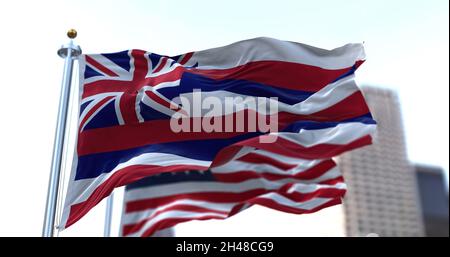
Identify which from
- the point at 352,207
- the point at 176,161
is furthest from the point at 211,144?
the point at 352,207

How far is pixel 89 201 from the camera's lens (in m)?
8.73

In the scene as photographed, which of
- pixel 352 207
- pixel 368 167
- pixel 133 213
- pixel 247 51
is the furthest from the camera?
pixel 368 167

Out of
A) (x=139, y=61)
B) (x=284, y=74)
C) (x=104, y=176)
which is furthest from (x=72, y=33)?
(x=284, y=74)

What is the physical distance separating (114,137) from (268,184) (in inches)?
199

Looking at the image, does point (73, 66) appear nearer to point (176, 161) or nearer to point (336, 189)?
point (176, 161)

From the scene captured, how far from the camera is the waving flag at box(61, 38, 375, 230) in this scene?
9156 millimetres

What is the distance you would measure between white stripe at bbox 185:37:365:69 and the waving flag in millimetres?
18

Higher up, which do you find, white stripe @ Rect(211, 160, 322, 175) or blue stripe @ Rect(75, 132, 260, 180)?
white stripe @ Rect(211, 160, 322, 175)

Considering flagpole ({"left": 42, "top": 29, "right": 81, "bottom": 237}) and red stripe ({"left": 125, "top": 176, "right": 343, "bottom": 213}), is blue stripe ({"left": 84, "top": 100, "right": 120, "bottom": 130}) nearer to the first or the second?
flagpole ({"left": 42, "top": 29, "right": 81, "bottom": 237})

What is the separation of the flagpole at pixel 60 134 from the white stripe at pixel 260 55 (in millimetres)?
2138

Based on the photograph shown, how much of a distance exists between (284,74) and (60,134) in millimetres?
4007

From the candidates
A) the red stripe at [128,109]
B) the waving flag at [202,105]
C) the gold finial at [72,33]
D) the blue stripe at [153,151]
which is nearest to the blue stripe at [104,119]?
the waving flag at [202,105]

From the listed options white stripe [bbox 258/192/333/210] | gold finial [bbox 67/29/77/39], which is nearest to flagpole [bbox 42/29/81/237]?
gold finial [bbox 67/29/77/39]
